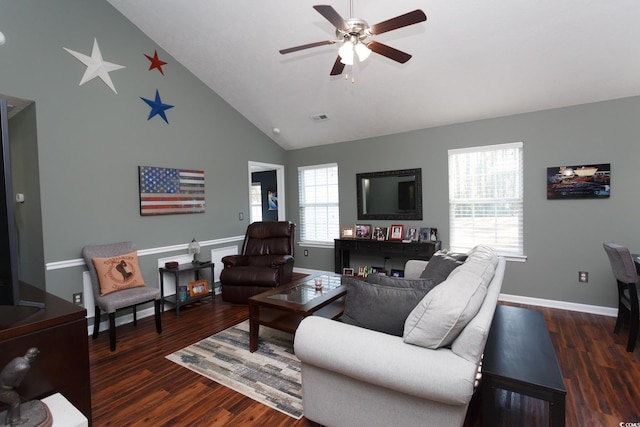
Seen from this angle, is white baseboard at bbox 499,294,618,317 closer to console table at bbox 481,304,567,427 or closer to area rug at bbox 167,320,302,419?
console table at bbox 481,304,567,427

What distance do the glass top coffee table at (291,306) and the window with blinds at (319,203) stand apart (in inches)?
99.4

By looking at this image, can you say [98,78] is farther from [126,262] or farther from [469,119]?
[469,119]

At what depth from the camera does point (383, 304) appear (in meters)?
1.78

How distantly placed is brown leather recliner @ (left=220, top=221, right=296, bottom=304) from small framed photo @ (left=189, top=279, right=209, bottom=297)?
0.77 ft

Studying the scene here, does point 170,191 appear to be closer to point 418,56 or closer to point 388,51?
point 388,51

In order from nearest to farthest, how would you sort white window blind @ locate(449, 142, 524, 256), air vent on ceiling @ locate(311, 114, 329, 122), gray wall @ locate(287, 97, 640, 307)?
gray wall @ locate(287, 97, 640, 307) → white window blind @ locate(449, 142, 524, 256) → air vent on ceiling @ locate(311, 114, 329, 122)

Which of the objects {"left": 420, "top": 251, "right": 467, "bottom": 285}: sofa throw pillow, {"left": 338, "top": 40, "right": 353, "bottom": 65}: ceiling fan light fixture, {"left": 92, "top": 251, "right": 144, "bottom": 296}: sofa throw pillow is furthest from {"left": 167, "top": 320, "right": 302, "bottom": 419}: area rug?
{"left": 338, "top": 40, "right": 353, "bottom": 65}: ceiling fan light fixture

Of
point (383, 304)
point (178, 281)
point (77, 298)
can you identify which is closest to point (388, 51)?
point (383, 304)

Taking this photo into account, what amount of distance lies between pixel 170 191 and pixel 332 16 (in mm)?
3183

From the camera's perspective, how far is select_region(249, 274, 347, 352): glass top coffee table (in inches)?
107

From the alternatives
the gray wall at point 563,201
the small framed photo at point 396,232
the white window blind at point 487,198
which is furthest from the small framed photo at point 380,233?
the white window blind at point 487,198

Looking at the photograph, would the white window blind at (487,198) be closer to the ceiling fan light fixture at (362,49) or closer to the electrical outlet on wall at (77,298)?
the ceiling fan light fixture at (362,49)

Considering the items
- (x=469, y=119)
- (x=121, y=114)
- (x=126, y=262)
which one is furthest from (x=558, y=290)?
(x=121, y=114)

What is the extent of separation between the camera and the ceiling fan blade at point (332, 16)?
1946mm
